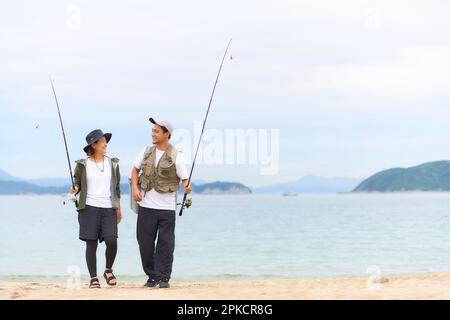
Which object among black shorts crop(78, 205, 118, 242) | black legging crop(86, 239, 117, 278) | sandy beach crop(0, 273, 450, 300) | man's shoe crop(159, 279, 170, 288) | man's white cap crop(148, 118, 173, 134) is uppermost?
man's white cap crop(148, 118, 173, 134)

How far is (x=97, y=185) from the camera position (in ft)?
26.2

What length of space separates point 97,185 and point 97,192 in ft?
0.22

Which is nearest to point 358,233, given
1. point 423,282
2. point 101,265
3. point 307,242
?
point 307,242

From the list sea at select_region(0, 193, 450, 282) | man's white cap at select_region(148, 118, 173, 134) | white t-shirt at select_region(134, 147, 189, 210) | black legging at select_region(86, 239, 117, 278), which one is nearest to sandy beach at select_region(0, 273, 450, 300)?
black legging at select_region(86, 239, 117, 278)

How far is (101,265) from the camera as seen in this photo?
77.6ft

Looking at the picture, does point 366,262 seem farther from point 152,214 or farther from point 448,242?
point 152,214

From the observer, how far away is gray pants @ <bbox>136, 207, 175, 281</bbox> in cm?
797

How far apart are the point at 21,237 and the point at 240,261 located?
18297 mm

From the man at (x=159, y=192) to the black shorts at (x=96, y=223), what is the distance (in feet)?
0.90

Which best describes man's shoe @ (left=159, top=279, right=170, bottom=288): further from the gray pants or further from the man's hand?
the man's hand

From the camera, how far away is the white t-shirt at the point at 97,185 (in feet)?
26.2

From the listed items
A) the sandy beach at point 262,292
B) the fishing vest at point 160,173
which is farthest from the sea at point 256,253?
the fishing vest at point 160,173

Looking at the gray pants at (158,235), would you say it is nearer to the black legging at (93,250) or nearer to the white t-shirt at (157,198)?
the white t-shirt at (157,198)
